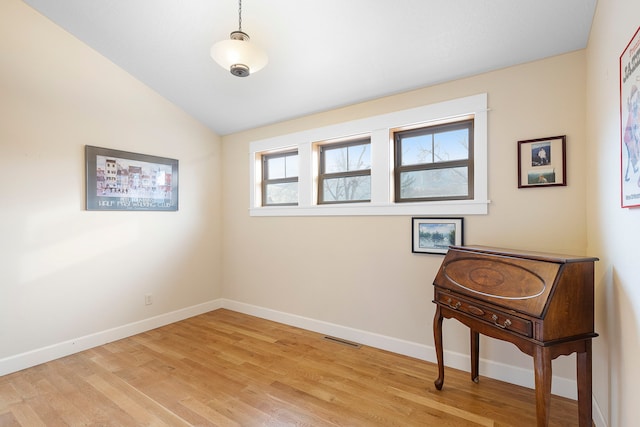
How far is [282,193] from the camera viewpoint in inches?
148

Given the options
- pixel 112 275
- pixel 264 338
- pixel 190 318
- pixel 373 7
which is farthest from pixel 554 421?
pixel 112 275

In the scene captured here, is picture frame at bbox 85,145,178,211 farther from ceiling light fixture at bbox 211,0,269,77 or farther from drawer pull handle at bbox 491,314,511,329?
drawer pull handle at bbox 491,314,511,329

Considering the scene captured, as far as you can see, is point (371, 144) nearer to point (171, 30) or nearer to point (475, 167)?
point (475, 167)

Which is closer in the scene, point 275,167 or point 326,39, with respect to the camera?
point 326,39

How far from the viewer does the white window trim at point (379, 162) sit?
239 cm

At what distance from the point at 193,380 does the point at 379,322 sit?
5.49 ft

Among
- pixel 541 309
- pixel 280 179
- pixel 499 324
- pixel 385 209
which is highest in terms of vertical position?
pixel 280 179

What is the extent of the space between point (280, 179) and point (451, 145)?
6.63 feet

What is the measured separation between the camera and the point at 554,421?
6.04ft

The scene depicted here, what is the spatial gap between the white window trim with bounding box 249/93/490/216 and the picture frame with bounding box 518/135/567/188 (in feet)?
0.82

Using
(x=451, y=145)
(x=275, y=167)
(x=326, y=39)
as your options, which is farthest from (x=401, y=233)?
(x=275, y=167)

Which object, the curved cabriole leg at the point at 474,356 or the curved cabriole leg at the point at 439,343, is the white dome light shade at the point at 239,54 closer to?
the curved cabriole leg at the point at 439,343

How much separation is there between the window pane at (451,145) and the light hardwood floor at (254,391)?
180cm

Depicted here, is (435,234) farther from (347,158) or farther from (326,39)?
(326,39)
